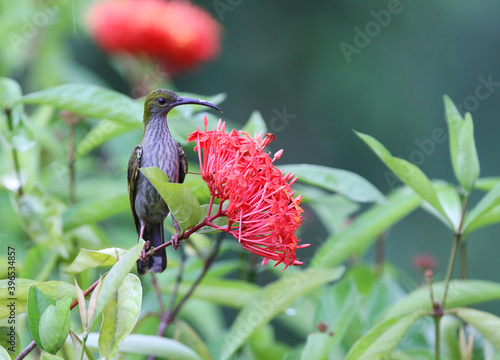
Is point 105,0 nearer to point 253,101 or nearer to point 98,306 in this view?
point 253,101

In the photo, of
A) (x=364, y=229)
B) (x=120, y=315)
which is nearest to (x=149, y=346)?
(x=120, y=315)

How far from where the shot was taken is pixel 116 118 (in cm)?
136

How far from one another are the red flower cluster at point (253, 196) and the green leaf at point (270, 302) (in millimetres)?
408

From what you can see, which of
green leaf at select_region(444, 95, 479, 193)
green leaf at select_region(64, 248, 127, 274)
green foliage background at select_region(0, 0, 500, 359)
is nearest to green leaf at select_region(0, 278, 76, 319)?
green leaf at select_region(64, 248, 127, 274)

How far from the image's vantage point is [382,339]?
45.5 inches

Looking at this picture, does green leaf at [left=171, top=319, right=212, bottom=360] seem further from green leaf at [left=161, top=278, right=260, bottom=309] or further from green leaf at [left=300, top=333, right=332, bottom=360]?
green leaf at [left=300, top=333, right=332, bottom=360]

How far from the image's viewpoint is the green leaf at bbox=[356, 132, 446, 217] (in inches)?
45.8

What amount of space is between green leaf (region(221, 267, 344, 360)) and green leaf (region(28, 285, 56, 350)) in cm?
52

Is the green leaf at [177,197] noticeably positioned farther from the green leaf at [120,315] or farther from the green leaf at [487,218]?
the green leaf at [487,218]

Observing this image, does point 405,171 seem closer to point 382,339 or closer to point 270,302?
point 382,339

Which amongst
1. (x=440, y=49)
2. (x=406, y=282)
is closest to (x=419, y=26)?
(x=440, y=49)

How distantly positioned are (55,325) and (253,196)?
36 centimetres

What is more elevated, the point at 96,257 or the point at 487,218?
the point at 487,218

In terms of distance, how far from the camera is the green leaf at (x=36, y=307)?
92 centimetres
